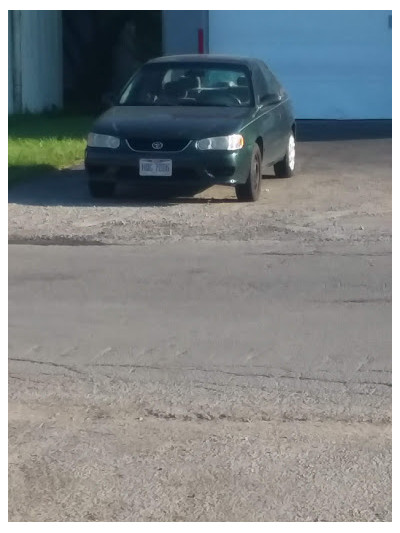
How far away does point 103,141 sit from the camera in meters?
11.4

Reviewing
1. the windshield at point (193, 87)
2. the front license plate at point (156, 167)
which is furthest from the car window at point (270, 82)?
the front license plate at point (156, 167)

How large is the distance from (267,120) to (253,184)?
0.91 meters

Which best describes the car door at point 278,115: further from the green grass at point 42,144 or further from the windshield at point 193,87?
the green grass at point 42,144

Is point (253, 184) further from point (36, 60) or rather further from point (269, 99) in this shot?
point (36, 60)

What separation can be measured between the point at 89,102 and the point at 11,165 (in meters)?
9.90

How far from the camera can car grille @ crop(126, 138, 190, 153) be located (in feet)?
36.9

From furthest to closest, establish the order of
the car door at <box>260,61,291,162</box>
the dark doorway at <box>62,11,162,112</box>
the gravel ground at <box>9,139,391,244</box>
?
the dark doorway at <box>62,11,162,112</box> < the car door at <box>260,61,291,162</box> < the gravel ground at <box>9,139,391,244</box>

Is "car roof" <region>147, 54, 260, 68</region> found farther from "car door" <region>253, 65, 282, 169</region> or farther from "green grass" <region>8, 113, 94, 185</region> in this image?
"green grass" <region>8, 113, 94, 185</region>

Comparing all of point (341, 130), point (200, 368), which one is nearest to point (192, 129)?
point (200, 368)

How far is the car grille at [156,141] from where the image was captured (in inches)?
442

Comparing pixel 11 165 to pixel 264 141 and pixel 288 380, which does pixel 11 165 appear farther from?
pixel 288 380

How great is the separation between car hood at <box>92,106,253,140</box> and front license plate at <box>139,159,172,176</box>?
0.24 m

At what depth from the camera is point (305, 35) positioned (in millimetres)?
19094

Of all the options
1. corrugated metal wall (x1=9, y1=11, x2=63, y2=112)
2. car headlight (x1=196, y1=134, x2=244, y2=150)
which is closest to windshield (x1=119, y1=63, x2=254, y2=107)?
car headlight (x1=196, y1=134, x2=244, y2=150)
